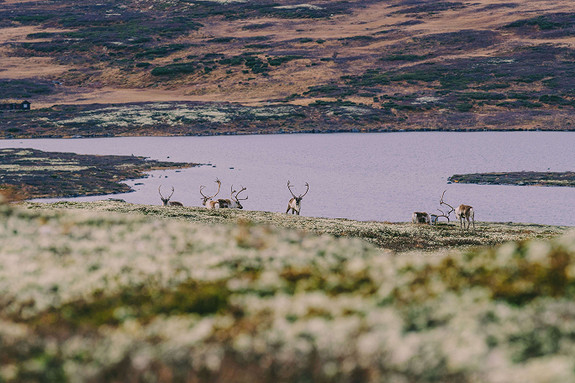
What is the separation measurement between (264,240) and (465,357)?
9.68 m

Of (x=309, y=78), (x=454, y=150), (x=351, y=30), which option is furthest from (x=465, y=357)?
(x=351, y=30)

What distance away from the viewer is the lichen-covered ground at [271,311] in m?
10.5

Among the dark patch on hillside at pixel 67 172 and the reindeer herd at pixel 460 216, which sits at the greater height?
the reindeer herd at pixel 460 216

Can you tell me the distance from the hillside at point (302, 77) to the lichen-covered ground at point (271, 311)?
102 metres

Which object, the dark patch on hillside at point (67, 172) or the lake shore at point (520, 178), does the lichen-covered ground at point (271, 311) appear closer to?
→ the dark patch on hillside at point (67, 172)

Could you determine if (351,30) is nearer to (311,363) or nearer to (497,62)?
(497,62)

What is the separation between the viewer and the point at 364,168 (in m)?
82.1

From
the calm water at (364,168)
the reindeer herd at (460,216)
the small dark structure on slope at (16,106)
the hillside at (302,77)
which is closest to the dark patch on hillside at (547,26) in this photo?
the hillside at (302,77)

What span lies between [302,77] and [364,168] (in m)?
73.4

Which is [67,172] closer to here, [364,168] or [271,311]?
[364,168]

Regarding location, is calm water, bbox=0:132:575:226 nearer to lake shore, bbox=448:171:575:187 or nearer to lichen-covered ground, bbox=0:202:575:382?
lake shore, bbox=448:171:575:187

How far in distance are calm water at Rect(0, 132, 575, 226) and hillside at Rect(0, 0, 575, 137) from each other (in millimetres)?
7288

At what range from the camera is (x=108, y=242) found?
63.7 feet

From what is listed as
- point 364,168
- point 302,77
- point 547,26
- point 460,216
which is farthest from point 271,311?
point 547,26
